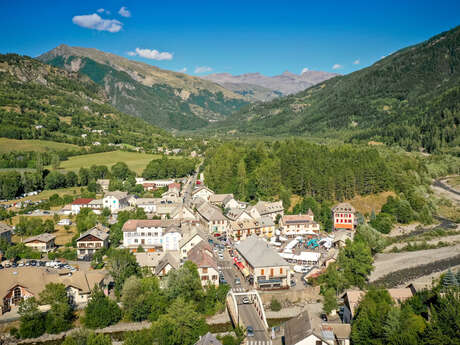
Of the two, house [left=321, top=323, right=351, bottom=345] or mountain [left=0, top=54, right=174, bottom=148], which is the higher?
mountain [left=0, top=54, right=174, bottom=148]

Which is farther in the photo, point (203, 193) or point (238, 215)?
point (203, 193)

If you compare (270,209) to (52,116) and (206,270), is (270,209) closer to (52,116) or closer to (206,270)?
(206,270)

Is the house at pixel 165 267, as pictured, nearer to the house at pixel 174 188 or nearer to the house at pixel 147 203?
the house at pixel 147 203

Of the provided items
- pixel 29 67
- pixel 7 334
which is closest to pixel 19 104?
pixel 29 67

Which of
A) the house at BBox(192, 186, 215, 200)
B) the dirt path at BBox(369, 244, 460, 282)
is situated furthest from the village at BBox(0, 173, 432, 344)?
the dirt path at BBox(369, 244, 460, 282)

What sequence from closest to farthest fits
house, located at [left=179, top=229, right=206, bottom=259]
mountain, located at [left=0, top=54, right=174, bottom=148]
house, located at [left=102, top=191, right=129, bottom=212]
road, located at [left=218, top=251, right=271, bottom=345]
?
road, located at [left=218, top=251, right=271, bottom=345]
house, located at [left=179, top=229, right=206, bottom=259]
house, located at [left=102, top=191, right=129, bottom=212]
mountain, located at [left=0, top=54, right=174, bottom=148]

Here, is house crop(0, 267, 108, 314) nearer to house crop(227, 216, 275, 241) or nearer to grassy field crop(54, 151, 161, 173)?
house crop(227, 216, 275, 241)

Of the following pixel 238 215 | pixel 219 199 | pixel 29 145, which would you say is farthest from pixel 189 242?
pixel 29 145

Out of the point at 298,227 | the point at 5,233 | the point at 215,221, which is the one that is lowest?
the point at 298,227
